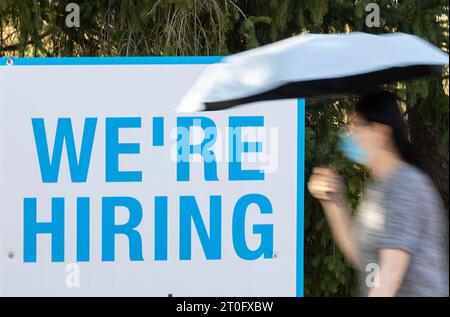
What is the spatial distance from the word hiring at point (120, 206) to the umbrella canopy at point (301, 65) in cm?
152

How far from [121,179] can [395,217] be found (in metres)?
2.05

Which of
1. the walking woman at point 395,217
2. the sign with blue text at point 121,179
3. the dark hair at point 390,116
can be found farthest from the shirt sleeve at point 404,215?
the sign with blue text at point 121,179

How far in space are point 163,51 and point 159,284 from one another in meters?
1.93

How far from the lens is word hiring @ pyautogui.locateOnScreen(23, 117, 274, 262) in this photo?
467 centimetres

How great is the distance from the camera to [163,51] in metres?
6.07

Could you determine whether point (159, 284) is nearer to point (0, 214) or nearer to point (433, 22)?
point (0, 214)

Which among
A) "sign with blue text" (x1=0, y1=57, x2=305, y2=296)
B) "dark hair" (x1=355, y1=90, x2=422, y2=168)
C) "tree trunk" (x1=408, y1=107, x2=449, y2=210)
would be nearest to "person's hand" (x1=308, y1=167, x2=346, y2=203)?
"dark hair" (x1=355, y1=90, x2=422, y2=168)

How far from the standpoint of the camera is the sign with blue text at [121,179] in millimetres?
4672

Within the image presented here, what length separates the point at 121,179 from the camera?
4.68 meters

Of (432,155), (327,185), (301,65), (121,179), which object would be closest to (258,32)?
(432,155)

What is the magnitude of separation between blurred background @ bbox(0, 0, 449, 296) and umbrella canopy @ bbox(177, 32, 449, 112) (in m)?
2.87

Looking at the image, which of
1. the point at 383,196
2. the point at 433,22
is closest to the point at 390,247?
the point at 383,196

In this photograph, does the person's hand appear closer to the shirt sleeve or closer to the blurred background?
the shirt sleeve

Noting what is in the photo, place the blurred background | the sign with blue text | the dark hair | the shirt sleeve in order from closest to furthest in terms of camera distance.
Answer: the shirt sleeve, the dark hair, the sign with blue text, the blurred background
